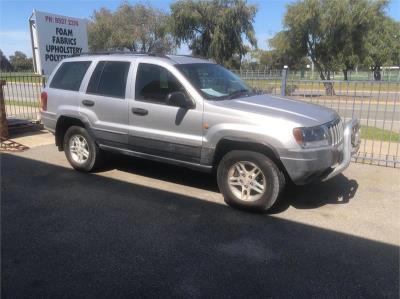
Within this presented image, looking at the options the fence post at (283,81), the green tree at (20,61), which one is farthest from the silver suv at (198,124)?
the green tree at (20,61)

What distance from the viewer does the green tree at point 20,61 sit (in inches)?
2198

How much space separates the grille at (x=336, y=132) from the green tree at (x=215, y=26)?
92.7 ft

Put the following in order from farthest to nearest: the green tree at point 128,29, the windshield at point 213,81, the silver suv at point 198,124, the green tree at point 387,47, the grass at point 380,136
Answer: the green tree at point 128,29 → the green tree at point 387,47 → the grass at point 380,136 → the windshield at point 213,81 → the silver suv at point 198,124

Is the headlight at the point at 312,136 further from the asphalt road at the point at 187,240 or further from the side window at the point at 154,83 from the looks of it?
the side window at the point at 154,83

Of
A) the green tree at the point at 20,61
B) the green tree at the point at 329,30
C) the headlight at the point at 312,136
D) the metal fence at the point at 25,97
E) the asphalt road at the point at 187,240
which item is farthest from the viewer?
the green tree at the point at 20,61

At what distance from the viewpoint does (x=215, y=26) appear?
106 ft

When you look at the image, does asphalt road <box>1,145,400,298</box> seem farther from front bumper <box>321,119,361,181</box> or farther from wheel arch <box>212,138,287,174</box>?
wheel arch <box>212,138,287,174</box>

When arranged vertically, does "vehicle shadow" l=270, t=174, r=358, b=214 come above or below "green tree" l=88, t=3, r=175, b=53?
below

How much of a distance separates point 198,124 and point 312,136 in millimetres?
1406

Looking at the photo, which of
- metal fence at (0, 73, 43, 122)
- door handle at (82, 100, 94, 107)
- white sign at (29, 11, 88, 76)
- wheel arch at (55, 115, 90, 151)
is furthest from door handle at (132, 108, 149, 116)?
white sign at (29, 11, 88, 76)

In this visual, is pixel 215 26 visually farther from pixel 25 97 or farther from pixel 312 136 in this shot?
pixel 312 136

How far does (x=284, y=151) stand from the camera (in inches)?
175

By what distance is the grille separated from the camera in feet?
15.7

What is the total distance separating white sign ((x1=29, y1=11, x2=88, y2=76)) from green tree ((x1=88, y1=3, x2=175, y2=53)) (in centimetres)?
3704
